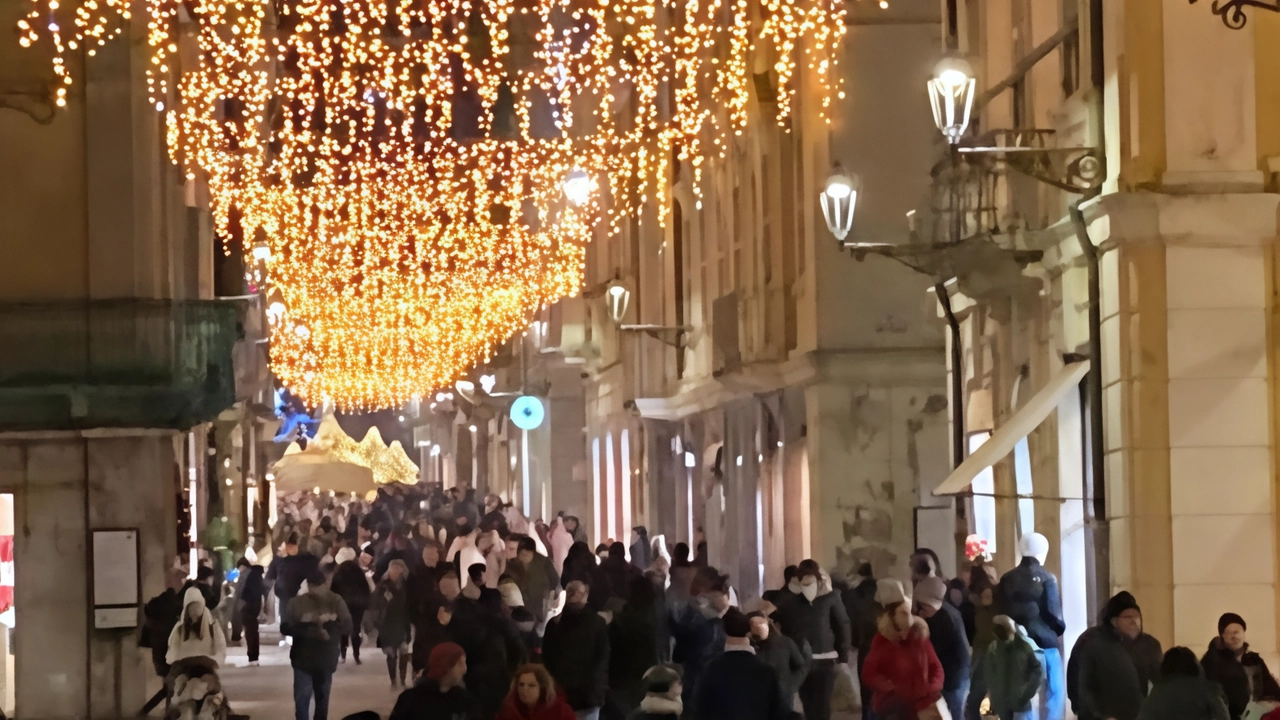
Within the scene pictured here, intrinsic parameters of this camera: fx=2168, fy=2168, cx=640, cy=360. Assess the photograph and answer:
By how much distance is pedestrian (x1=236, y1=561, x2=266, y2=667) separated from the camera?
27641mm

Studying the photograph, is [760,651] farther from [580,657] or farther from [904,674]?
[580,657]

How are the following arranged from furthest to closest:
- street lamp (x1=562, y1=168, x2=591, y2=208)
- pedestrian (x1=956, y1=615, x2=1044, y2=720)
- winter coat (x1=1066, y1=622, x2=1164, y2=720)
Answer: street lamp (x1=562, y1=168, x2=591, y2=208)
pedestrian (x1=956, y1=615, x2=1044, y2=720)
winter coat (x1=1066, y1=622, x2=1164, y2=720)

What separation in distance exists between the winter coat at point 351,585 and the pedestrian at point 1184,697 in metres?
17.5

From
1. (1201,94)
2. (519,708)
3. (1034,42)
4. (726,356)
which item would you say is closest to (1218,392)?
(1201,94)

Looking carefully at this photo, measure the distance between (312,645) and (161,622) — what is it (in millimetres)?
2134

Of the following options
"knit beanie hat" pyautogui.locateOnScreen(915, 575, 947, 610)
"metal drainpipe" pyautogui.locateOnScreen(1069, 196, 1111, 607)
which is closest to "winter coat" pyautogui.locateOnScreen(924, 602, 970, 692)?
"knit beanie hat" pyautogui.locateOnScreen(915, 575, 947, 610)

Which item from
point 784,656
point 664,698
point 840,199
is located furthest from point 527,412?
point 664,698

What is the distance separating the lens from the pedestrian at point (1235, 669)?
39.5ft

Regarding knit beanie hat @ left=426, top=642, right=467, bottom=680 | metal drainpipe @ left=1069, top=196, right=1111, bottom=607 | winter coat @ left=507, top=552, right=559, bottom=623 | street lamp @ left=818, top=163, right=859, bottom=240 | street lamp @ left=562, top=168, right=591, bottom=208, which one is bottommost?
winter coat @ left=507, top=552, right=559, bottom=623

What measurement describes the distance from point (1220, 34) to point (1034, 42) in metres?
3.83

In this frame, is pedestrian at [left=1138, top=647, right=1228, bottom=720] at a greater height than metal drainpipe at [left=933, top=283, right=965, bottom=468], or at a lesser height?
lesser

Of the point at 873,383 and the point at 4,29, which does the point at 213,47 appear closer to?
the point at 4,29

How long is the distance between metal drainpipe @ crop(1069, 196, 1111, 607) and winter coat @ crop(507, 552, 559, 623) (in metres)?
8.25

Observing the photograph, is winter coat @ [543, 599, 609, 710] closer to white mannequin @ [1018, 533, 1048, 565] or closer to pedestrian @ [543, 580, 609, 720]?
pedestrian @ [543, 580, 609, 720]
